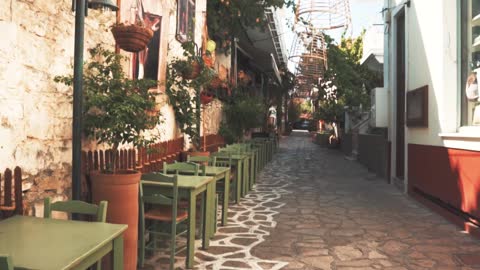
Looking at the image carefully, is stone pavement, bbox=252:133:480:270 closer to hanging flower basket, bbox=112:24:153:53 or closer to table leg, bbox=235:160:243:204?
table leg, bbox=235:160:243:204

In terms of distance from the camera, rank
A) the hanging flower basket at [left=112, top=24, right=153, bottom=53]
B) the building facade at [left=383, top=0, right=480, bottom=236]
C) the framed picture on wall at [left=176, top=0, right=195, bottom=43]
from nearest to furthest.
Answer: the hanging flower basket at [left=112, top=24, right=153, bottom=53], the building facade at [left=383, top=0, right=480, bottom=236], the framed picture on wall at [left=176, top=0, right=195, bottom=43]

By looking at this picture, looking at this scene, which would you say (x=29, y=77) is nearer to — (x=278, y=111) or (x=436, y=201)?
(x=436, y=201)

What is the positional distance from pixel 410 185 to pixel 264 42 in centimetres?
782

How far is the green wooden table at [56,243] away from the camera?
5.92 feet

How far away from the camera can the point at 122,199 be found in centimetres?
334

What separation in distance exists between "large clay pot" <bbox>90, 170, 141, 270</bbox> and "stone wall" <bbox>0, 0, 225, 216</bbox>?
41cm

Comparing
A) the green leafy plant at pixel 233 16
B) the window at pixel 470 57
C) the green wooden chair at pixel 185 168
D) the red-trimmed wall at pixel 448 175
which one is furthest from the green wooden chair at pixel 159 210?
the green leafy plant at pixel 233 16

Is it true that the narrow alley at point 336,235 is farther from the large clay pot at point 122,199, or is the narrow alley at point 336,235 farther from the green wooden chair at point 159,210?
the large clay pot at point 122,199

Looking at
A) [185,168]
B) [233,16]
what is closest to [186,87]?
[185,168]

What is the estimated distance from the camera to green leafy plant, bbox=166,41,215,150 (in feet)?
21.6

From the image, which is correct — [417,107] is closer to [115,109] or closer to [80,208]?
[115,109]

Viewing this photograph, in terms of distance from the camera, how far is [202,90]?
8164 millimetres

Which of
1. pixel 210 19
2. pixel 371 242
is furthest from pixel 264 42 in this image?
pixel 371 242

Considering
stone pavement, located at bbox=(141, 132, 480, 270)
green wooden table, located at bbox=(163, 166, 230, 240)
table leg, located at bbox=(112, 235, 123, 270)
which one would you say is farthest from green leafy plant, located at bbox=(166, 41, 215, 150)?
table leg, located at bbox=(112, 235, 123, 270)
